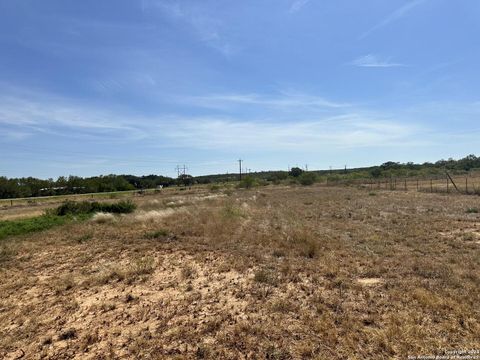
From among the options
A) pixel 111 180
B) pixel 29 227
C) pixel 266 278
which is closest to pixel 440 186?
pixel 266 278

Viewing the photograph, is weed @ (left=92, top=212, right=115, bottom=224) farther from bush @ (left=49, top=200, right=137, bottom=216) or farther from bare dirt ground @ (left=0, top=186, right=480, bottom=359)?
bare dirt ground @ (left=0, top=186, right=480, bottom=359)

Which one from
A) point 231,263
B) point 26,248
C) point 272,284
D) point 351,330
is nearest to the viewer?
point 351,330

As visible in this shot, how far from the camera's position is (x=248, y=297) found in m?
6.43

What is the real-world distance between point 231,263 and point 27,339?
4.98 metres

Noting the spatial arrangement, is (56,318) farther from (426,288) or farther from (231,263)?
(426,288)

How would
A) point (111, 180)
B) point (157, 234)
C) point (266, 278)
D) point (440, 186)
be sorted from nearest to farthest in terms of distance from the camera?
point (266, 278)
point (157, 234)
point (440, 186)
point (111, 180)

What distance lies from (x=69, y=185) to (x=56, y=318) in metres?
96.1

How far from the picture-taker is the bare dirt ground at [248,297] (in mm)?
4613

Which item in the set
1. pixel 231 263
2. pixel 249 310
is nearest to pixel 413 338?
pixel 249 310

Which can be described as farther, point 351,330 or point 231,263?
point 231,263

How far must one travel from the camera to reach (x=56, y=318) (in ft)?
19.7

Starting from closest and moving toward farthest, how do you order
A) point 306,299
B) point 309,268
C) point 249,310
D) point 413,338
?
point 413,338 → point 249,310 → point 306,299 → point 309,268

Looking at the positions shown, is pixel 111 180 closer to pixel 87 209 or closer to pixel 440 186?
pixel 87 209

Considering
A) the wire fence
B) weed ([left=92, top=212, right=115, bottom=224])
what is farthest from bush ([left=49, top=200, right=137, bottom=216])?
the wire fence
